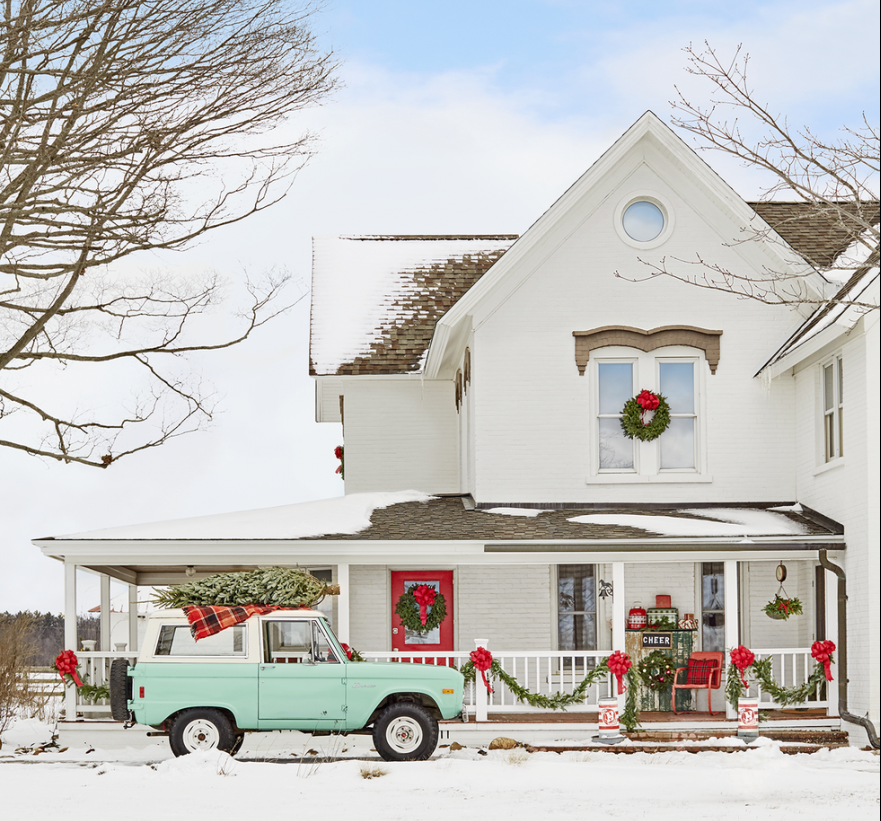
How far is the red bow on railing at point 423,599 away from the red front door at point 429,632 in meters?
0.39

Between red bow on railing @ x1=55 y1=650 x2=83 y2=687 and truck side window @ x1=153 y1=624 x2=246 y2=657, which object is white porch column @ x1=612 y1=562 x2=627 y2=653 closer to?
truck side window @ x1=153 y1=624 x2=246 y2=657

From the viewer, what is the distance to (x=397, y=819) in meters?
11.3

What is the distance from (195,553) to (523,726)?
4982mm

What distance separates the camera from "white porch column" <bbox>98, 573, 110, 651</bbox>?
1764 centimetres

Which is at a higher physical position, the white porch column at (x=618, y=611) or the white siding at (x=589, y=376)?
the white siding at (x=589, y=376)

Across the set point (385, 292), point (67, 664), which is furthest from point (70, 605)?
point (385, 292)

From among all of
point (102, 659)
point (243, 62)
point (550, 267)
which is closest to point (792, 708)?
point (550, 267)

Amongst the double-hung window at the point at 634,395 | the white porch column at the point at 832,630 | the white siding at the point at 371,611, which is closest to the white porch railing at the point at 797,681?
the white porch column at the point at 832,630

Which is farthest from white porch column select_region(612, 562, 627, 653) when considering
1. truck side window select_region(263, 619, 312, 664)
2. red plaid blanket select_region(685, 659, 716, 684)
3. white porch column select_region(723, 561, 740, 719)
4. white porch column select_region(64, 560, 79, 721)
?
white porch column select_region(64, 560, 79, 721)

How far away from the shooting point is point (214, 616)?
48.0 ft

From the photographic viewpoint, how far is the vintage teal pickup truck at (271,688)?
47.0ft

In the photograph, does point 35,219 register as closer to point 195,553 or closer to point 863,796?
point 195,553

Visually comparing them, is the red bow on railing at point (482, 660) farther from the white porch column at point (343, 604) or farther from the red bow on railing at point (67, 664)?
the red bow on railing at point (67, 664)

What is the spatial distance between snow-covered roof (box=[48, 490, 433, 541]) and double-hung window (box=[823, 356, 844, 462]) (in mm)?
6778
